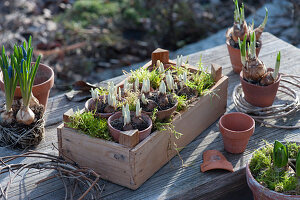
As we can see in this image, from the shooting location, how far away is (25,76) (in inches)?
77.6

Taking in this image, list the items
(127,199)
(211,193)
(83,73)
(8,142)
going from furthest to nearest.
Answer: (83,73), (8,142), (211,193), (127,199)

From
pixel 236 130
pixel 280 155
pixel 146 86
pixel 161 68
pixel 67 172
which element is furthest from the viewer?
pixel 161 68

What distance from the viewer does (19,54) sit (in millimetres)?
2041

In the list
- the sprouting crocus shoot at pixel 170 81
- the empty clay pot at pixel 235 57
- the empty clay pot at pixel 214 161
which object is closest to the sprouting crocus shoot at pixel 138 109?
the sprouting crocus shoot at pixel 170 81

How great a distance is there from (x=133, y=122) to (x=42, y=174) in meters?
0.51

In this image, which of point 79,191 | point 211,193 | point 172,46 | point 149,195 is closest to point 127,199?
point 149,195

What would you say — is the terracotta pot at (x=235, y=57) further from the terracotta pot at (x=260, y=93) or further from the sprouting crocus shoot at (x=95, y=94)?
the sprouting crocus shoot at (x=95, y=94)

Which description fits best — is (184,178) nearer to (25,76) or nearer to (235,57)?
(25,76)

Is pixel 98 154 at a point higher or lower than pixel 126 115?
lower

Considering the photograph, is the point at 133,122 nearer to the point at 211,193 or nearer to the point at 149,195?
the point at 149,195

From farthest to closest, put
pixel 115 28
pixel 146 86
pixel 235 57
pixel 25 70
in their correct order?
1. pixel 115 28
2. pixel 235 57
3. pixel 146 86
4. pixel 25 70

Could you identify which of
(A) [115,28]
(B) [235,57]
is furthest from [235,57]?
(A) [115,28]

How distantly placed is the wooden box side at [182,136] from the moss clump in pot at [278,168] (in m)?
0.39

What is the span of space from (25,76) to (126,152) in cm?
58
